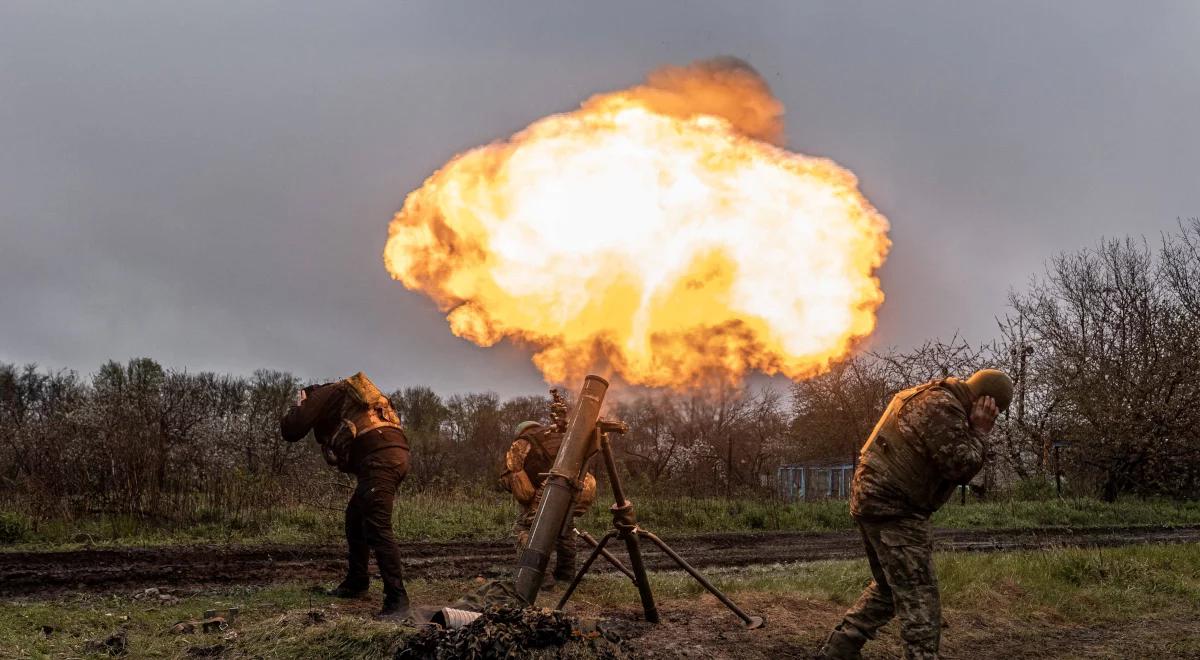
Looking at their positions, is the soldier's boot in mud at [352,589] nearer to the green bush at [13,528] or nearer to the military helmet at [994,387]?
the military helmet at [994,387]

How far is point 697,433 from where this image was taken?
2692cm

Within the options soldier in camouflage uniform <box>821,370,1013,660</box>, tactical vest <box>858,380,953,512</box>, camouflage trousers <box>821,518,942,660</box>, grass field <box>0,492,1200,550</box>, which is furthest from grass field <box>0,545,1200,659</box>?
grass field <box>0,492,1200,550</box>

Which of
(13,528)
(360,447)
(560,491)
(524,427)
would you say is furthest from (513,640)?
(13,528)

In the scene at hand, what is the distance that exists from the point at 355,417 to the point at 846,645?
472cm

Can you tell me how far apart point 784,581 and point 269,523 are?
8.76m

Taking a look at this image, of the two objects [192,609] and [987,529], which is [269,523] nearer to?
[192,609]

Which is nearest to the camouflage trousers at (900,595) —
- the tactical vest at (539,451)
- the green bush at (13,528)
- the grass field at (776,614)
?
the grass field at (776,614)

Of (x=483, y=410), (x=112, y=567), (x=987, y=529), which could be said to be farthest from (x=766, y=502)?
(x=112, y=567)

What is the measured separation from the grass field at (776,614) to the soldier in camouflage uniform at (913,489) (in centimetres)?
90

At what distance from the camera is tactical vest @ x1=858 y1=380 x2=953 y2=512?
5.96m

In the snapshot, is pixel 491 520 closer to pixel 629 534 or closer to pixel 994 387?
pixel 629 534

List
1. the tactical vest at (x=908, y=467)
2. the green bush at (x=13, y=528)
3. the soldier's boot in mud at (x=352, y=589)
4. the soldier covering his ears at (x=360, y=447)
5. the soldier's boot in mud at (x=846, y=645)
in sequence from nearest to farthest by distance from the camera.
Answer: the tactical vest at (x=908, y=467) → the soldier's boot in mud at (x=846, y=645) → the soldier covering his ears at (x=360, y=447) → the soldier's boot in mud at (x=352, y=589) → the green bush at (x=13, y=528)

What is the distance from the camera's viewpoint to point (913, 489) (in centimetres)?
595

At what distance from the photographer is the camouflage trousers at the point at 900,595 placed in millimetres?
5777
